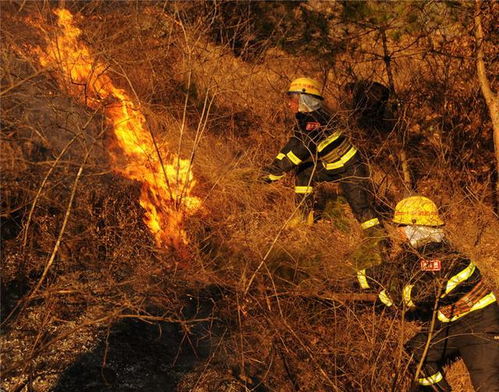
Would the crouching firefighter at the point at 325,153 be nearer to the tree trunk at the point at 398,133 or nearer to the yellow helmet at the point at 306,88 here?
the yellow helmet at the point at 306,88

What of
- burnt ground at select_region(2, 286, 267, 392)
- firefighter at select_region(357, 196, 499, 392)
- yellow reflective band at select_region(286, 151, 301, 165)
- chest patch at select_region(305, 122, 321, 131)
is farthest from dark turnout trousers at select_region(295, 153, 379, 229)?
burnt ground at select_region(2, 286, 267, 392)

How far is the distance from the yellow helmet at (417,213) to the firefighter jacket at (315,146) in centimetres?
176

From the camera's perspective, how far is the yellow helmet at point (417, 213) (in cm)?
392

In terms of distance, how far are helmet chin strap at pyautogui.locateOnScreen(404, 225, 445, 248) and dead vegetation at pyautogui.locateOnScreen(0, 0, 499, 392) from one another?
0.61 meters

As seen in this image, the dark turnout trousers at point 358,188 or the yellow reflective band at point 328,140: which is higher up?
the yellow reflective band at point 328,140

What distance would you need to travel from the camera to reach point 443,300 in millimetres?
3721

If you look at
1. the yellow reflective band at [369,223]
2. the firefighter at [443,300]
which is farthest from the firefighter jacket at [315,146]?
the firefighter at [443,300]

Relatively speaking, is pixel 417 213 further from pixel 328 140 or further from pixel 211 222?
pixel 211 222

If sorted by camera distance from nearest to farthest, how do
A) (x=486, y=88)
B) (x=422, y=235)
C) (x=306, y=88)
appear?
1. (x=422, y=235)
2. (x=306, y=88)
3. (x=486, y=88)

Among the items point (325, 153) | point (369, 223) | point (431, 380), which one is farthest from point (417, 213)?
point (325, 153)

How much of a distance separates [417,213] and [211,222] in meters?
2.56

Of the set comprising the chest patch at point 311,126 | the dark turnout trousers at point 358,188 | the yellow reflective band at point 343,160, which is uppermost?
the chest patch at point 311,126

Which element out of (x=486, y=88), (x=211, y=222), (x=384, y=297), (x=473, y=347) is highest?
(x=486, y=88)

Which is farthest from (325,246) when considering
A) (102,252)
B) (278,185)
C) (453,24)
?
(453,24)
